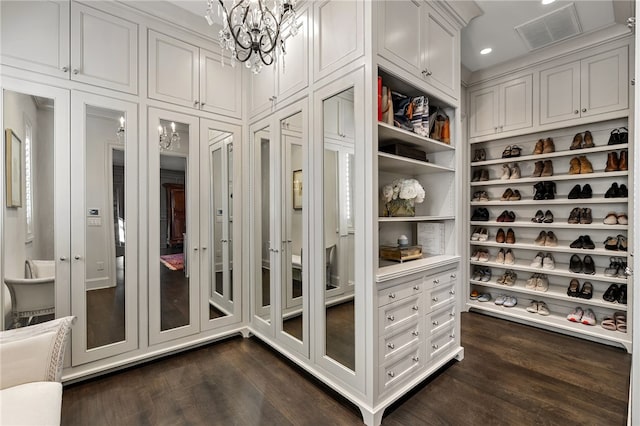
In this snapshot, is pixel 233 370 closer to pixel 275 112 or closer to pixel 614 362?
pixel 275 112

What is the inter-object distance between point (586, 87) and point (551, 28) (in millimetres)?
712

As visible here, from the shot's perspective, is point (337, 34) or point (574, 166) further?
point (574, 166)

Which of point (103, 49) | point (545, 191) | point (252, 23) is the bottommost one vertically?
point (545, 191)

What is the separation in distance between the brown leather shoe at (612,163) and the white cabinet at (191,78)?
3.69 metres

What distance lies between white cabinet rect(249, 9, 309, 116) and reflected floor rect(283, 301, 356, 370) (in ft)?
5.55

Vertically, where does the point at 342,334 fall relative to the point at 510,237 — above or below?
below

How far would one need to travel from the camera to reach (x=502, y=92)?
3.44 metres

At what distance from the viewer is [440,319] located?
2.25 metres

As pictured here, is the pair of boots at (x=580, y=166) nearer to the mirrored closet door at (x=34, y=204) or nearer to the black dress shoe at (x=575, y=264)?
the black dress shoe at (x=575, y=264)

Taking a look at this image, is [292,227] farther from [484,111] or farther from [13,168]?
[484,111]

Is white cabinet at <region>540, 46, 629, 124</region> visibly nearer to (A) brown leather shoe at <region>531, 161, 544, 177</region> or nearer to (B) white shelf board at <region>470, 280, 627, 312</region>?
(A) brown leather shoe at <region>531, 161, 544, 177</region>

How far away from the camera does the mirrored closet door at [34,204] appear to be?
1.86 meters

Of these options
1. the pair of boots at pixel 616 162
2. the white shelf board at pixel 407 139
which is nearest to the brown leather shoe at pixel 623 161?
the pair of boots at pixel 616 162

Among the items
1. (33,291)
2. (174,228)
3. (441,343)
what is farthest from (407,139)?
(33,291)
